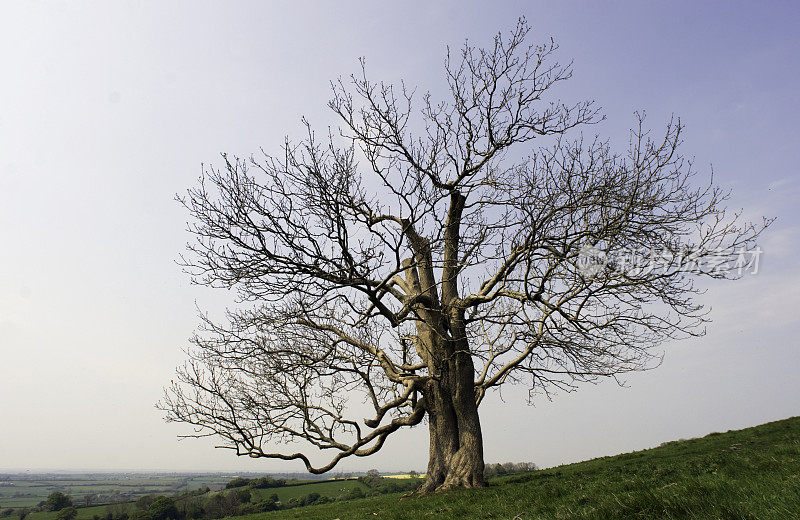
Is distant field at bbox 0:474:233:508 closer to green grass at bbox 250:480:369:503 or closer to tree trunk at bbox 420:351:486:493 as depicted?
green grass at bbox 250:480:369:503

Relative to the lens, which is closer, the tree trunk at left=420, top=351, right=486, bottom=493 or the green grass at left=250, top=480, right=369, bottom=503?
the tree trunk at left=420, top=351, right=486, bottom=493

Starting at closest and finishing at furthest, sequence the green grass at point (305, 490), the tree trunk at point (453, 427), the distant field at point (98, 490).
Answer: the tree trunk at point (453, 427) < the green grass at point (305, 490) < the distant field at point (98, 490)

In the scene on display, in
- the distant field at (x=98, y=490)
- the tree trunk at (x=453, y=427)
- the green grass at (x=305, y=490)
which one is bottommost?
the distant field at (x=98, y=490)

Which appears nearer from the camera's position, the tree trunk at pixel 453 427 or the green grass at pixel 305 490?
the tree trunk at pixel 453 427

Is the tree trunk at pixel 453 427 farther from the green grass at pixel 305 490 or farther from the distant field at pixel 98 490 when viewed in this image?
the distant field at pixel 98 490

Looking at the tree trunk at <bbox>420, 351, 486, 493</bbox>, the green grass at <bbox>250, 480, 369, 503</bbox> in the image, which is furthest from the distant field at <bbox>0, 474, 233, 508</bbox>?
the tree trunk at <bbox>420, 351, 486, 493</bbox>

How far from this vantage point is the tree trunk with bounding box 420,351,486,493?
13883 millimetres

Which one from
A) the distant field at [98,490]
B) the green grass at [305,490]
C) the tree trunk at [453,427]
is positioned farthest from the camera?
the distant field at [98,490]

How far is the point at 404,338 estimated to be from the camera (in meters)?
18.3

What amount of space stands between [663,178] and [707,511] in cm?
1148

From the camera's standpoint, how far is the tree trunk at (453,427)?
13.9 metres

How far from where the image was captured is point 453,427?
15086 mm

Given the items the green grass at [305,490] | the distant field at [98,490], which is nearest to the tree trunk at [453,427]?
the green grass at [305,490]

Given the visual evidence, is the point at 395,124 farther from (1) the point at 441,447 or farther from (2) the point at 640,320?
(1) the point at 441,447
